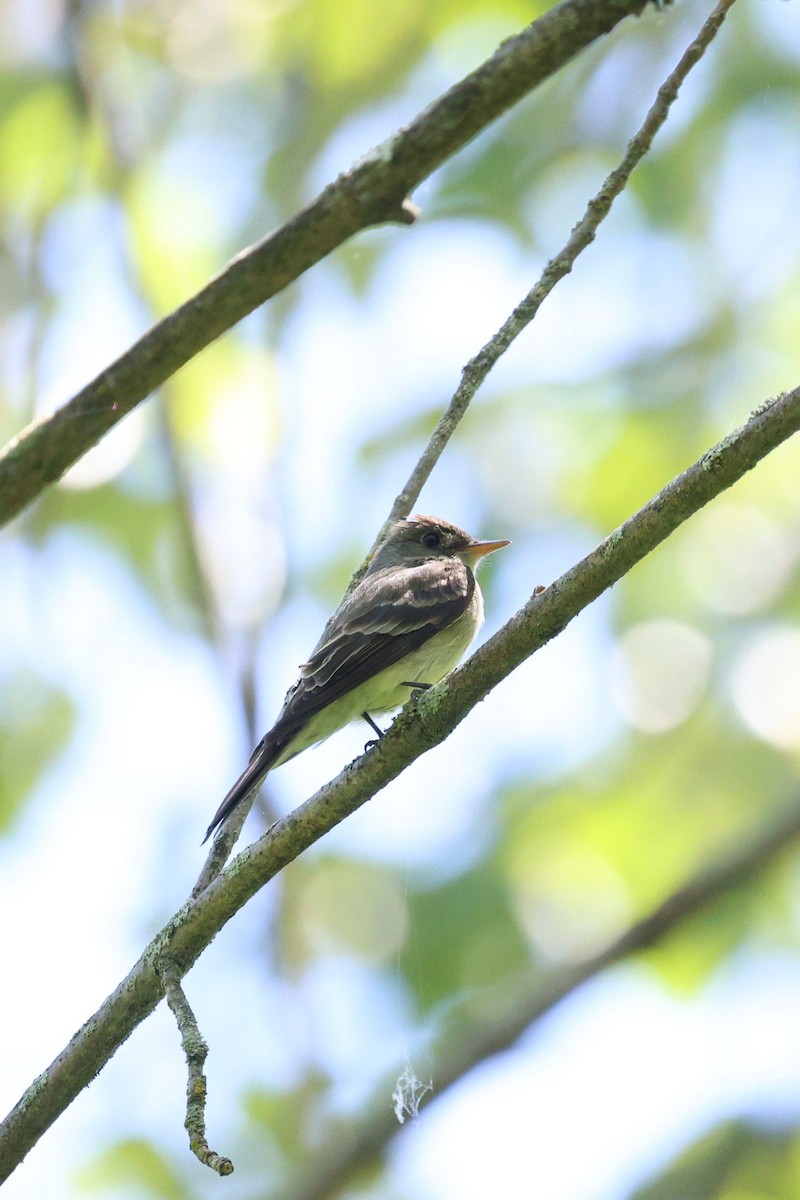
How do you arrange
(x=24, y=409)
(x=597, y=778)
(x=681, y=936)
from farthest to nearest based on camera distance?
(x=24, y=409) < (x=597, y=778) < (x=681, y=936)

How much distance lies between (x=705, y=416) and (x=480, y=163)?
8.53 feet

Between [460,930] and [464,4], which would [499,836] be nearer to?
[460,930]

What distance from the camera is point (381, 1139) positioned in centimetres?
661

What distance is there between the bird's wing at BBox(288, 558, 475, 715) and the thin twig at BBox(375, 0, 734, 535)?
0.73m

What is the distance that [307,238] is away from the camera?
2.56 m

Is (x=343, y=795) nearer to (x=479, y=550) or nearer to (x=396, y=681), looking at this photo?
(x=396, y=681)

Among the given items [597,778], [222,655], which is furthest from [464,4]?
[597,778]

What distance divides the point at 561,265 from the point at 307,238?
2.09 metres

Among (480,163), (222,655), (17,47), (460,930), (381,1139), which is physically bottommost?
(381,1139)

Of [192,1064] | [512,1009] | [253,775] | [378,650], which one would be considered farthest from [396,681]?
[192,1064]

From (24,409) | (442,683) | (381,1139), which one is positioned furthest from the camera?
(24,409)

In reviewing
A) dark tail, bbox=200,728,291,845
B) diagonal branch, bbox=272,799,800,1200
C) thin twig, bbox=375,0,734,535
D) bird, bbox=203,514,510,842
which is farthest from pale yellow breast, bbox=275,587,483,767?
diagonal branch, bbox=272,799,800,1200

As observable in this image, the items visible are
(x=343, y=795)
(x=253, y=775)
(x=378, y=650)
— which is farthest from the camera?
(x=378, y=650)

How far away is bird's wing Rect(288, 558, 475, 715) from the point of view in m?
5.85
